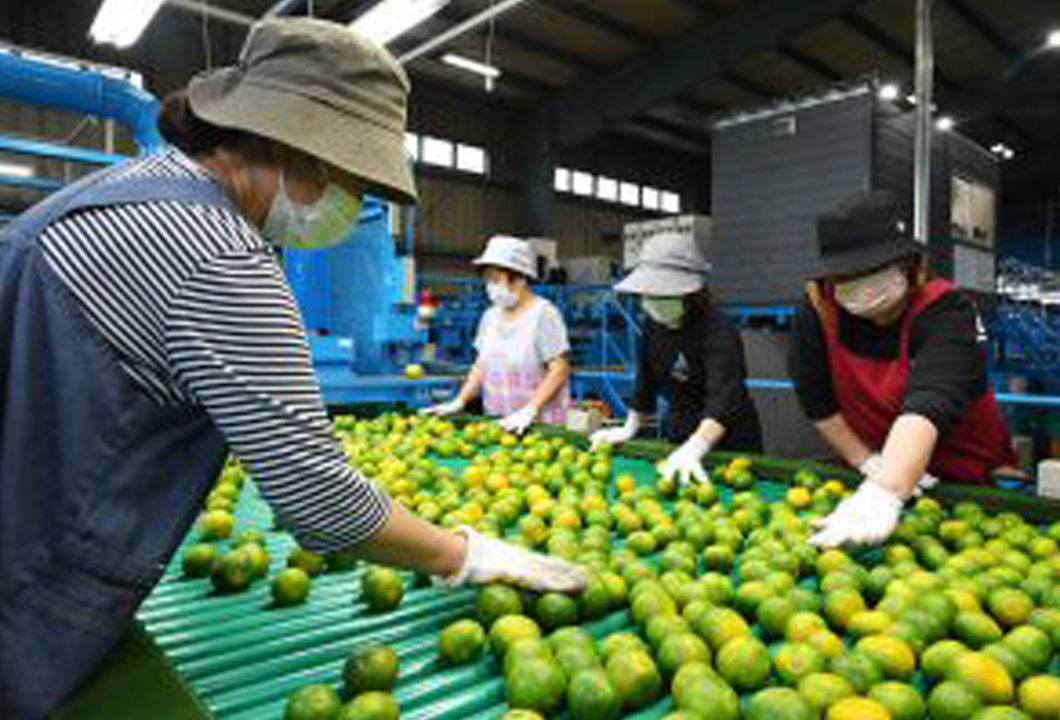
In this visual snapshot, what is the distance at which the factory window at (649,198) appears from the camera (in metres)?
26.0

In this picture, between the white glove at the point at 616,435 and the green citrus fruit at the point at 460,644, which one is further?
the white glove at the point at 616,435

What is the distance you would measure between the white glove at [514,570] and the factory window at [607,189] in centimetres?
2344

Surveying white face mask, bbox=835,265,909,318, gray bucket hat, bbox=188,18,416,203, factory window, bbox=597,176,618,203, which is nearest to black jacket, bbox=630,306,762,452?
white face mask, bbox=835,265,909,318

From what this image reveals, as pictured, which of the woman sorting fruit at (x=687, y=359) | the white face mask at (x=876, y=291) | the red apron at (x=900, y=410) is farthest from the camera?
the woman sorting fruit at (x=687, y=359)

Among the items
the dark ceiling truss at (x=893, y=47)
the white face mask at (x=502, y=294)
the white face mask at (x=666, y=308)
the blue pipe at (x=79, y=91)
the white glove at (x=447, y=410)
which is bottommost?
the white glove at (x=447, y=410)

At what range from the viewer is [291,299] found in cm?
145

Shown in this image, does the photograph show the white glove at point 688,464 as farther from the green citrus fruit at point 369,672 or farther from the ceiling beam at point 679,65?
the ceiling beam at point 679,65

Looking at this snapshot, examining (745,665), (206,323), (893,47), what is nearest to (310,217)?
(206,323)

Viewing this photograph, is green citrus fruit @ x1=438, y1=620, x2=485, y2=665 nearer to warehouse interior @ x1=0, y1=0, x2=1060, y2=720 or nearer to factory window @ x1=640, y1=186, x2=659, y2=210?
warehouse interior @ x1=0, y1=0, x2=1060, y2=720

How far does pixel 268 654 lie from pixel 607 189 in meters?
24.3

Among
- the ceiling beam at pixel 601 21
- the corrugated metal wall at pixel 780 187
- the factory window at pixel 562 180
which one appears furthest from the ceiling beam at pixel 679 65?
the corrugated metal wall at pixel 780 187

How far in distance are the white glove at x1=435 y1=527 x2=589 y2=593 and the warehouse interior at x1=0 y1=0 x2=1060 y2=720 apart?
6 cm

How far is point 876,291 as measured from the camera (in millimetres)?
2984

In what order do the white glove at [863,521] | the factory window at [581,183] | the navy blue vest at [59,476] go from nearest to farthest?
the navy blue vest at [59,476]
the white glove at [863,521]
the factory window at [581,183]
